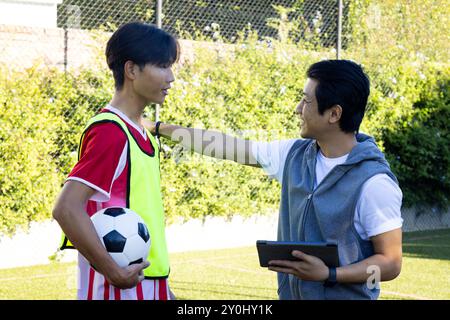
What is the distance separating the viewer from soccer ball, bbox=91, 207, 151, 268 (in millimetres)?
2812

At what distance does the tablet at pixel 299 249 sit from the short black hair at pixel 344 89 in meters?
0.62

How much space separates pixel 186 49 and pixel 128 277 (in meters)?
6.89

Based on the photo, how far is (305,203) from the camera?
3215 mm

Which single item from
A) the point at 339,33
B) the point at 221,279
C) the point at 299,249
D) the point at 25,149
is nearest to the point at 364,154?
the point at 299,249

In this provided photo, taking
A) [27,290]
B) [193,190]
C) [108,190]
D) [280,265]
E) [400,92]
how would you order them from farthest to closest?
[400,92] < [193,190] < [27,290] < [280,265] < [108,190]

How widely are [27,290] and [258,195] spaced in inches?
165

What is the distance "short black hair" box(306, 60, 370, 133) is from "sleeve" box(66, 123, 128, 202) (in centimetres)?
93

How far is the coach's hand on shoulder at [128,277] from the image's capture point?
9.07ft

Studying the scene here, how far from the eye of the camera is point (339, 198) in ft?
10.3

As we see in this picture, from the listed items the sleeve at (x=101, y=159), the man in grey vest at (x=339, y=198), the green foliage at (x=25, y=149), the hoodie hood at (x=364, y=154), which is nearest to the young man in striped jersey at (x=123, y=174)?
the sleeve at (x=101, y=159)

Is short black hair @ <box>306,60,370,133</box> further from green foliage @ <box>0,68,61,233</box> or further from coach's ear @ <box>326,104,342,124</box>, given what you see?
green foliage @ <box>0,68,61,233</box>
